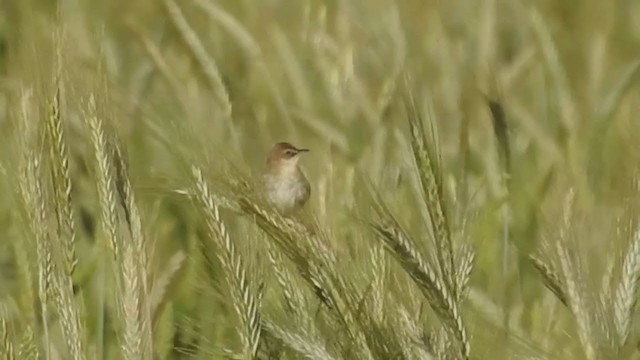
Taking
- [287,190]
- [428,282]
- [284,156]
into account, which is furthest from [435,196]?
[284,156]

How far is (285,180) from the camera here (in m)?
1.86

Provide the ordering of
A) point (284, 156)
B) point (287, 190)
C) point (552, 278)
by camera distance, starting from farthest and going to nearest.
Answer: point (284, 156) < point (287, 190) < point (552, 278)

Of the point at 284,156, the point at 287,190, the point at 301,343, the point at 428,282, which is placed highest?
the point at 428,282

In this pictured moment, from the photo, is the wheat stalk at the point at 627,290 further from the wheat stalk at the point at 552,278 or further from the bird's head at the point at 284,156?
the bird's head at the point at 284,156

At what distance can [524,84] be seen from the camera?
2648 millimetres

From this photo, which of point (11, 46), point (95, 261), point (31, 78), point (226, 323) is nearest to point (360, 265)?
point (31, 78)

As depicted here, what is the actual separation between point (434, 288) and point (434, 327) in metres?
0.12

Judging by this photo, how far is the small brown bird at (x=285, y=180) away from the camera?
1.56 metres

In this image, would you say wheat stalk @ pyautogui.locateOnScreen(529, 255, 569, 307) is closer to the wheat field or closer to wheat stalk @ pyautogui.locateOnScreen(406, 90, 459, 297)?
the wheat field

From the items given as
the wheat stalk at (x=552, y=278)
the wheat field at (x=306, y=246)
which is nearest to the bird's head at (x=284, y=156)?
the wheat field at (x=306, y=246)

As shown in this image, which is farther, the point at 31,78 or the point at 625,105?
the point at 625,105

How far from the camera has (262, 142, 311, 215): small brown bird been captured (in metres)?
1.56

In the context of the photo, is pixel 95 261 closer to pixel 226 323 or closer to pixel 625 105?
pixel 226 323

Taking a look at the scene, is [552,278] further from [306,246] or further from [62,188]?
[62,188]
